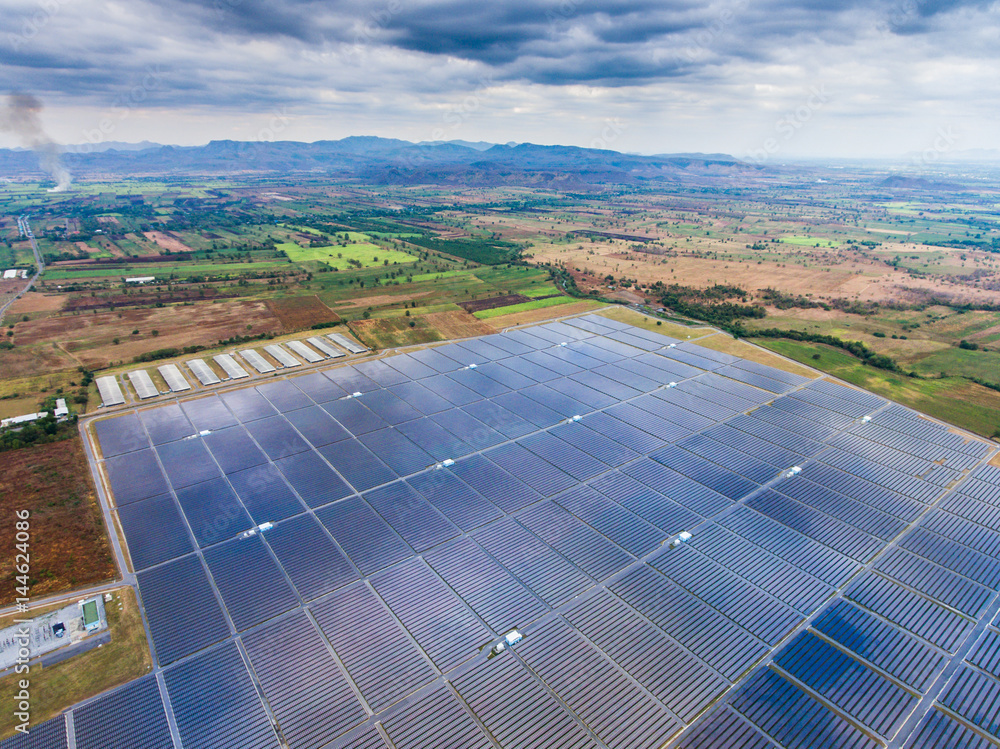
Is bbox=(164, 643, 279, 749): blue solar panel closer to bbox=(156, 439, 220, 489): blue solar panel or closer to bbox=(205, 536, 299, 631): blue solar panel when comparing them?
bbox=(205, 536, 299, 631): blue solar panel

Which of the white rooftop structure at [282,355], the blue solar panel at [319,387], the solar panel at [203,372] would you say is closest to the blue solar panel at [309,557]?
the blue solar panel at [319,387]

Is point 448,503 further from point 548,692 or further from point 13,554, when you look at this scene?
point 13,554

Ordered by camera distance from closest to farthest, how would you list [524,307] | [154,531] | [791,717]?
[791,717] < [154,531] < [524,307]

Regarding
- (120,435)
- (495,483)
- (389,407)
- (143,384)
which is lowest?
(495,483)

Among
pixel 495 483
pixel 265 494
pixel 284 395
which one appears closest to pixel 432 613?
pixel 495 483

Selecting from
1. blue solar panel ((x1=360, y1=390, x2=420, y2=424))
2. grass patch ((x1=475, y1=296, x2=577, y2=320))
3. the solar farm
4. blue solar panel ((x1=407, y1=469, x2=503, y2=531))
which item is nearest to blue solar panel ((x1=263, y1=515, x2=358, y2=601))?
the solar farm

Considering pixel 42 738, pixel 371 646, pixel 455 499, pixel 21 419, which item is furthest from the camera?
pixel 21 419

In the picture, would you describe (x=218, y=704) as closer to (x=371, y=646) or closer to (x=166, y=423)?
(x=371, y=646)

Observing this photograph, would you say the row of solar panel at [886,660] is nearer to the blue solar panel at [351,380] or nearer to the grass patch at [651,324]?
the blue solar panel at [351,380]
